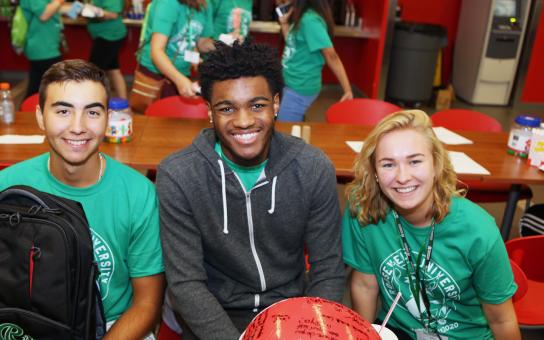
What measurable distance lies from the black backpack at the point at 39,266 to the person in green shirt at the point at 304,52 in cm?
239

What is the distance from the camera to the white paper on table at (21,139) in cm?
252

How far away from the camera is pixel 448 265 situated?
1.57 m

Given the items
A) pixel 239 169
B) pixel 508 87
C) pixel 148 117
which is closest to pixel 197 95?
pixel 148 117

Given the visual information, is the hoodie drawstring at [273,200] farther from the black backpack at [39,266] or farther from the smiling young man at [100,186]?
the black backpack at [39,266]

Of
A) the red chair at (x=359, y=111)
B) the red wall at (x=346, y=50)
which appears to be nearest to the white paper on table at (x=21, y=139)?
the red chair at (x=359, y=111)

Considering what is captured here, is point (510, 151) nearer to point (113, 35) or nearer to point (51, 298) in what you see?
point (51, 298)

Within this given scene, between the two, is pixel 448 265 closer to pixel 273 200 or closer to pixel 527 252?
pixel 527 252

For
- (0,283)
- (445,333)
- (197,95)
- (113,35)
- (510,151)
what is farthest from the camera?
(113,35)

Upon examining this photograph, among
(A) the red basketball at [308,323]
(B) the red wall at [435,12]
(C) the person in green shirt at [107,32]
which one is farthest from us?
(B) the red wall at [435,12]

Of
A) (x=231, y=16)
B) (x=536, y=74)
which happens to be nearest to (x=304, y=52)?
(x=231, y=16)

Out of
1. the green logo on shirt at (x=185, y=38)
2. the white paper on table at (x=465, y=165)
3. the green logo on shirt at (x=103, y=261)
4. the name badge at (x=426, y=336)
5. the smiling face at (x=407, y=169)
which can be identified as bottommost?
the name badge at (x=426, y=336)

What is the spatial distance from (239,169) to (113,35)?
4.03 meters

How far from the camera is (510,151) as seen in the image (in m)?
2.79

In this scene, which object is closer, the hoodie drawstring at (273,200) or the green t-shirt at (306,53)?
the hoodie drawstring at (273,200)
